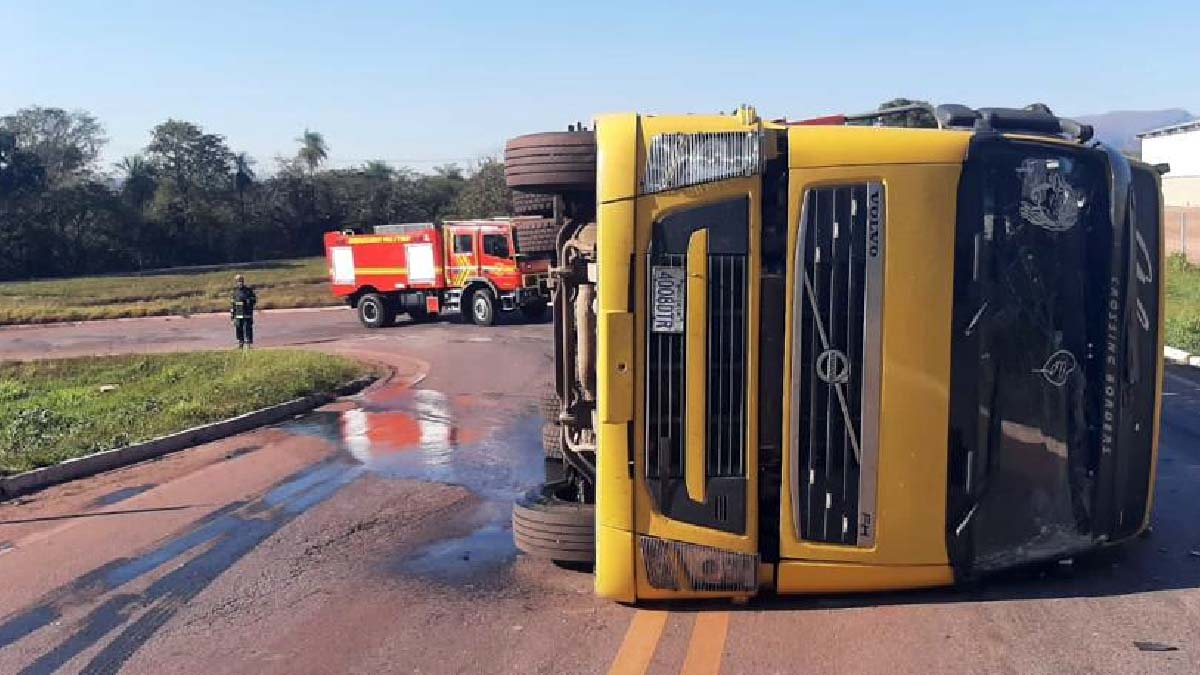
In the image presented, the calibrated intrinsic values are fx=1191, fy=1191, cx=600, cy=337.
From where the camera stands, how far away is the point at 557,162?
648 cm

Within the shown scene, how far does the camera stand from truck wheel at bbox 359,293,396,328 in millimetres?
32156

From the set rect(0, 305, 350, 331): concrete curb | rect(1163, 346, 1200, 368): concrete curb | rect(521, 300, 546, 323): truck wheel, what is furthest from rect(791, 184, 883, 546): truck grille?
rect(0, 305, 350, 331): concrete curb

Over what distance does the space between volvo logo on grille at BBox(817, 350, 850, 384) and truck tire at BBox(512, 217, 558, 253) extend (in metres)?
2.08

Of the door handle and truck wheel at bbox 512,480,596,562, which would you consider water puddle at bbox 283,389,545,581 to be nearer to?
truck wheel at bbox 512,480,596,562

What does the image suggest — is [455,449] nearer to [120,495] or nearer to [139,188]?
[120,495]

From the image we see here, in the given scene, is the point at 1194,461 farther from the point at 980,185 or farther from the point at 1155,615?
the point at 980,185

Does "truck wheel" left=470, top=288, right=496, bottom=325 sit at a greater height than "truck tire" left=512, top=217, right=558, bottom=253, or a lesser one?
lesser

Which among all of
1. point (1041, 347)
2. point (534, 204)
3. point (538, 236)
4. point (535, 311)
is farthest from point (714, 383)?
point (535, 311)

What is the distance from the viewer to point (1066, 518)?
602 cm

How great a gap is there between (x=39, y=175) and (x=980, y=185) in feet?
243

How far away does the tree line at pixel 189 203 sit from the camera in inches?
2623

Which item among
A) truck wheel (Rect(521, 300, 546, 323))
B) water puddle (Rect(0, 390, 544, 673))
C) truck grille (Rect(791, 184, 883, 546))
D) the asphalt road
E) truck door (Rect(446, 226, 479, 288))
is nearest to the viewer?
the asphalt road

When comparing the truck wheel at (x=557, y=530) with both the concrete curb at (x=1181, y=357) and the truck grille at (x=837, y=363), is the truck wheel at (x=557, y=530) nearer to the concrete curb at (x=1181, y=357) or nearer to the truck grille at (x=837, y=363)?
the truck grille at (x=837, y=363)

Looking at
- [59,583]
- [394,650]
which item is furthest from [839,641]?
[59,583]
